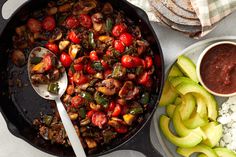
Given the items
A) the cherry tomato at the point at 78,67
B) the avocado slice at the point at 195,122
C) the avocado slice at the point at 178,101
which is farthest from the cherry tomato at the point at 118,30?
the avocado slice at the point at 195,122

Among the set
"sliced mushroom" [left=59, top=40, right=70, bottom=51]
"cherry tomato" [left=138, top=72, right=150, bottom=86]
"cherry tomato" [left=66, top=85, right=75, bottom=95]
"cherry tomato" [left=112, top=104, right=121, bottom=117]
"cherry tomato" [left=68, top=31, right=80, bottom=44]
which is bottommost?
"cherry tomato" [left=112, top=104, right=121, bottom=117]

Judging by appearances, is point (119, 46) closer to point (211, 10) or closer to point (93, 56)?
point (93, 56)

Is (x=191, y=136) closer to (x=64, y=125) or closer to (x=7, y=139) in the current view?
(x=64, y=125)

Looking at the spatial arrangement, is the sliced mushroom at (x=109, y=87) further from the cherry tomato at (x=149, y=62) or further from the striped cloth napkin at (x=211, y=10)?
the striped cloth napkin at (x=211, y=10)

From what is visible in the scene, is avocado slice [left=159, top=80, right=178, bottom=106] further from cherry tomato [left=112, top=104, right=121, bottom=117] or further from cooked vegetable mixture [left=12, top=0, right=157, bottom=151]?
cherry tomato [left=112, top=104, right=121, bottom=117]

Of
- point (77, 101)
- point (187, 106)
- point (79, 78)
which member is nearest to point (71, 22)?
point (79, 78)

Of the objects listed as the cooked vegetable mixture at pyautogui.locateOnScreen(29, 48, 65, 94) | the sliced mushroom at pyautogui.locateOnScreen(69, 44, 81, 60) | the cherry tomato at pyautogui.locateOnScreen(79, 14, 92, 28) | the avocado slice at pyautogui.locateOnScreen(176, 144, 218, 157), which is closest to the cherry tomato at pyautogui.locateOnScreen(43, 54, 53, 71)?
the cooked vegetable mixture at pyautogui.locateOnScreen(29, 48, 65, 94)
